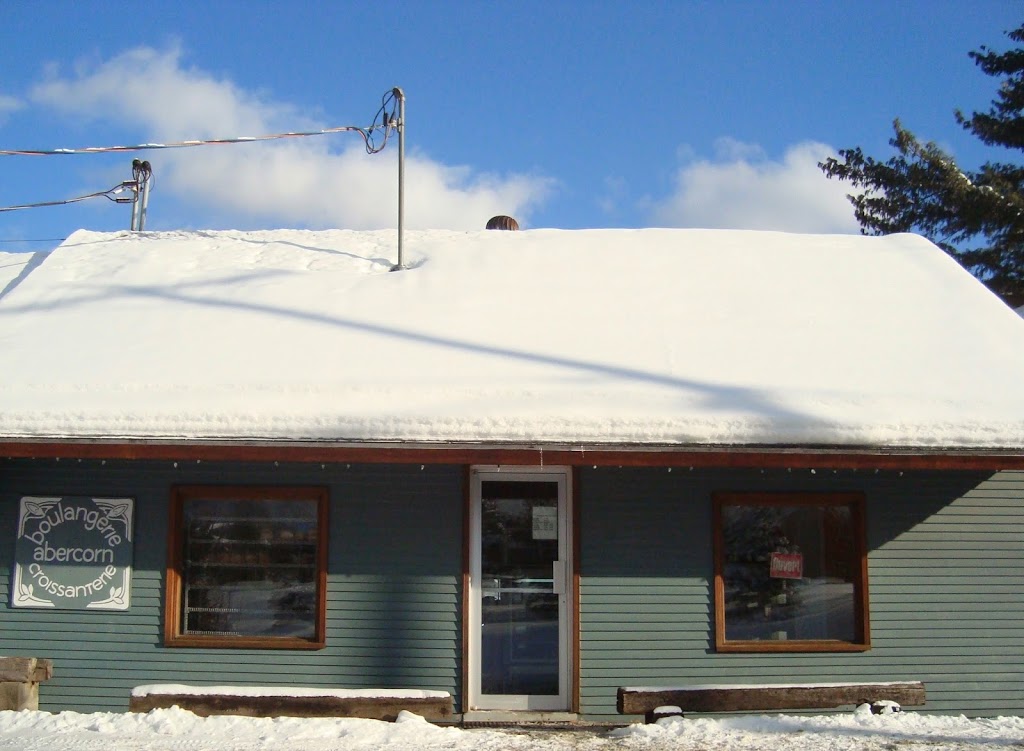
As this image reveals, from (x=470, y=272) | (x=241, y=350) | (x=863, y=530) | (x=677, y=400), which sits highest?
(x=470, y=272)

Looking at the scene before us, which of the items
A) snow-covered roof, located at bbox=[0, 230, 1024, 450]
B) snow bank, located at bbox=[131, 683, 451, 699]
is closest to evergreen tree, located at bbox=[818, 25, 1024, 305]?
snow-covered roof, located at bbox=[0, 230, 1024, 450]

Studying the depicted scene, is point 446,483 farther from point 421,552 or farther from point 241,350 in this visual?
point 241,350

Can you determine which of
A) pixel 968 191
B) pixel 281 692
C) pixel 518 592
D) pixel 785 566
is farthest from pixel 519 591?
pixel 968 191

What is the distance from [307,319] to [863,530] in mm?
5718

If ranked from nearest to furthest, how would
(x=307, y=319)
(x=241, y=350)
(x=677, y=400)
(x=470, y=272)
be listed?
(x=677, y=400) → (x=241, y=350) → (x=307, y=319) → (x=470, y=272)

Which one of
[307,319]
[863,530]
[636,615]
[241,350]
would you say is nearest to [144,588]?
[241,350]

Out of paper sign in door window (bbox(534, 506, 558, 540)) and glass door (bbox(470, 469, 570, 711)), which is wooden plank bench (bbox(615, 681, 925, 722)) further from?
paper sign in door window (bbox(534, 506, 558, 540))

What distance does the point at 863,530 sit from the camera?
8.03m

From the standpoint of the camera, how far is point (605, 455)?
7.11 meters

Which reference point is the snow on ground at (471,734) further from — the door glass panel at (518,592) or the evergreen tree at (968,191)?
the evergreen tree at (968,191)

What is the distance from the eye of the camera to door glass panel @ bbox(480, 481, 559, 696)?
803cm

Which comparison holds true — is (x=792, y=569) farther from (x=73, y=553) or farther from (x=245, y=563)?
(x=73, y=553)

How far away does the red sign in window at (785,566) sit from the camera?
26.9 feet

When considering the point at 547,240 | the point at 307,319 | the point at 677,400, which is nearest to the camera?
the point at 677,400
